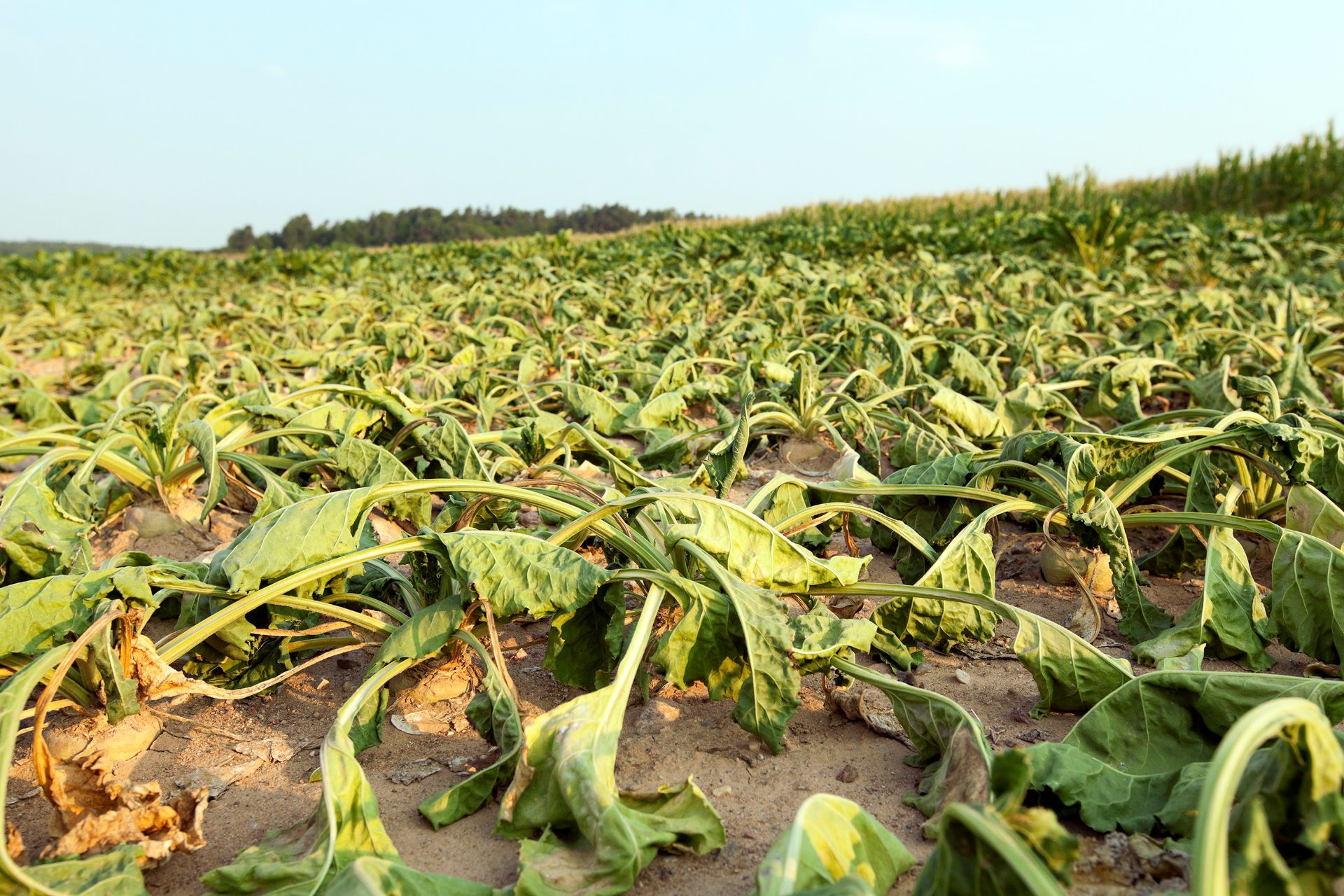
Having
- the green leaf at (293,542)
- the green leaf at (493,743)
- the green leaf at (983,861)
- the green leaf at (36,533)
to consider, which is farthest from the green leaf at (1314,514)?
the green leaf at (36,533)

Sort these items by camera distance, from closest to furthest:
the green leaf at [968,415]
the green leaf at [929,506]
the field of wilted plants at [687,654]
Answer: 1. the field of wilted plants at [687,654]
2. the green leaf at [929,506]
3. the green leaf at [968,415]

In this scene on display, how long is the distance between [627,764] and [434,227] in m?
23.2

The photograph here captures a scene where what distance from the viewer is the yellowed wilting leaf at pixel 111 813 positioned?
1.26 meters

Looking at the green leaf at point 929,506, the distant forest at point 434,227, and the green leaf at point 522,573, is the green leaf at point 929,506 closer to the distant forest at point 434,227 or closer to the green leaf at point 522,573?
the green leaf at point 522,573

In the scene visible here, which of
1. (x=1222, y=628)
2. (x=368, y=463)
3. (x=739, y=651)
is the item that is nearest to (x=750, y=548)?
(x=739, y=651)

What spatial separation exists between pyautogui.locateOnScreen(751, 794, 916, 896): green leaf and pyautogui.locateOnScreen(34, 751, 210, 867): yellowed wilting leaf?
90 centimetres

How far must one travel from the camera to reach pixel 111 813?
1.28 meters

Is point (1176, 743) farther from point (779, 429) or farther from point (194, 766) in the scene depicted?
point (779, 429)

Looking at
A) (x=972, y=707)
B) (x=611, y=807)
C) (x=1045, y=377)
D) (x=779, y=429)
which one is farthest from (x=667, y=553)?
(x=1045, y=377)

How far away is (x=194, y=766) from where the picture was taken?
1583mm

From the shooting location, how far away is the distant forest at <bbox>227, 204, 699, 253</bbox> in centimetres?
2277

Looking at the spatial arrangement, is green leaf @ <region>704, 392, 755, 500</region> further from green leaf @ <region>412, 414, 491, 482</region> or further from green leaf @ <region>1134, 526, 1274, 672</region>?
green leaf @ <region>1134, 526, 1274, 672</region>

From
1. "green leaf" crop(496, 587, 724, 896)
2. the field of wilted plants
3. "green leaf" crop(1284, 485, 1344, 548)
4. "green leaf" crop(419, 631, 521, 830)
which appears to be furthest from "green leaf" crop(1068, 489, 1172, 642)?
"green leaf" crop(419, 631, 521, 830)

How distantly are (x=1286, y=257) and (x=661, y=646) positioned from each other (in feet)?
32.5
